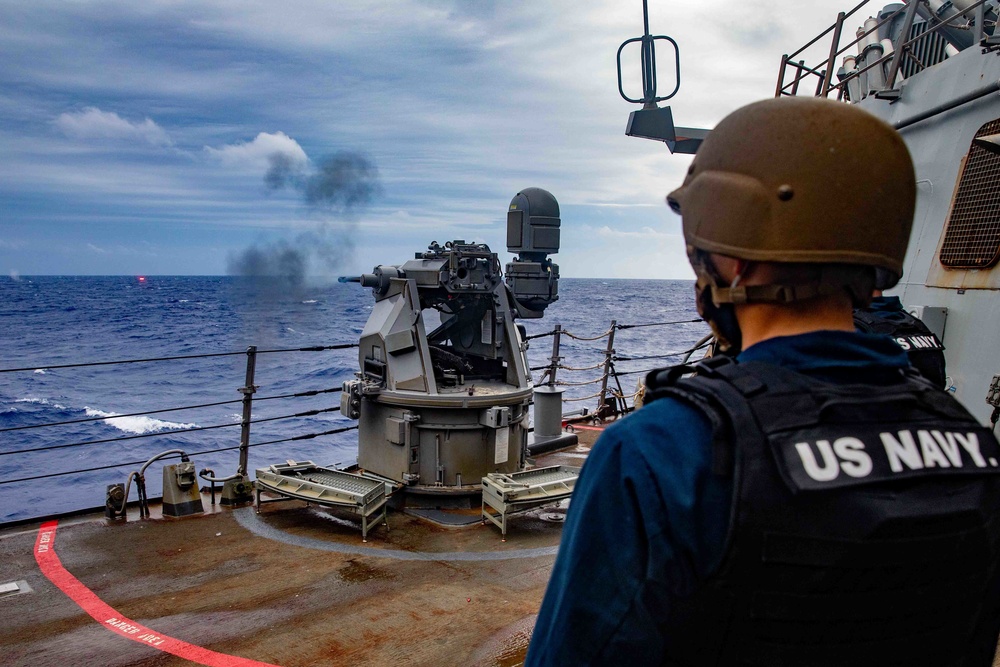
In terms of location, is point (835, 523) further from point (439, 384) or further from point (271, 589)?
point (439, 384)

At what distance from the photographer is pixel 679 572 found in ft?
3.73

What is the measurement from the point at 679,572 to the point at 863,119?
857 millimetres

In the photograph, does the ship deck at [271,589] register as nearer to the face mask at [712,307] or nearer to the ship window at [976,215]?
the face mask at [712,307]

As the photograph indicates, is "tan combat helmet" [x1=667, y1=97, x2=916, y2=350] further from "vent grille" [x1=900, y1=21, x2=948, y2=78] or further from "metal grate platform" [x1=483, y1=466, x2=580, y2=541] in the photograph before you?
"vent grille" [x1=900, y1=21, x2=948, y2=78]

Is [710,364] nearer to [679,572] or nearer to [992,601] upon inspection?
[679,572]

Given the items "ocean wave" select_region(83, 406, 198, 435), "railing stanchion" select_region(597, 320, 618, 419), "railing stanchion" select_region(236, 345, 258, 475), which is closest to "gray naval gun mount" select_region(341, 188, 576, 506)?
"railing stanchion" select_region(236, 345, 258, 475)

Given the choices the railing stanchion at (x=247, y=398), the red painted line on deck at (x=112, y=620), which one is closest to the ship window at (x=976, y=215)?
the red painted line on deck at (x=112, y=620)

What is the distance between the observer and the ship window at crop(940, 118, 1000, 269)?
486 centimetres

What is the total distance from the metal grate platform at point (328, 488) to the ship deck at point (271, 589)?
8.7 inches

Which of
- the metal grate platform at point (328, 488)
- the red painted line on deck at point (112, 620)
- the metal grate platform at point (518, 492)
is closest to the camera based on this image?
the red painted line on deck at point (112, 620)

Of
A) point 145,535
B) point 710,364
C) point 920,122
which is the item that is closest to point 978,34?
point 920,122

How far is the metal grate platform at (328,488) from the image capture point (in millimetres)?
5715

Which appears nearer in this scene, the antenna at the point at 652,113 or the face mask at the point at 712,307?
the face mask at the point at 712,307

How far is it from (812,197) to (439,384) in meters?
5.80
